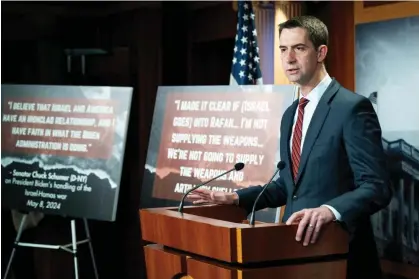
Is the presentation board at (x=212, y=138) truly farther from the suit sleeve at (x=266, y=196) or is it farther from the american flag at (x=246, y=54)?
the suit sleeve at (x=266, y=196)

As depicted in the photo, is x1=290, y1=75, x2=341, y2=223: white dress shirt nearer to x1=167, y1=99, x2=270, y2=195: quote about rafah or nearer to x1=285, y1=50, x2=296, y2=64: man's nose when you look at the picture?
x1=285, y1=50, x2=296, y2=64: man's nose

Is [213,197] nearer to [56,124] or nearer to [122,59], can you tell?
[56,124]

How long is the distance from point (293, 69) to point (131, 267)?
15.0 feet

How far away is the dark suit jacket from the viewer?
2.10m

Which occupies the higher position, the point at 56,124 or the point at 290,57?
the point at 290,57

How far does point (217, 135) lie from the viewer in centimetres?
377

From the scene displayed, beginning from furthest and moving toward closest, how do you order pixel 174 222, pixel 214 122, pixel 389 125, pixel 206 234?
pixel 389 125 < pixel 214 122 < pixel 174 222 < pixel 206 234

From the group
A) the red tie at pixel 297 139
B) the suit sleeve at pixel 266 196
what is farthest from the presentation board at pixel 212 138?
the red tie at pixel 297 139

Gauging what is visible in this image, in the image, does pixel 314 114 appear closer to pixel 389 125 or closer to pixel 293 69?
pixel 293 69

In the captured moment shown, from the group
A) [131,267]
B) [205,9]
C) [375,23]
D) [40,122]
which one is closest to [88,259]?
[131,267]

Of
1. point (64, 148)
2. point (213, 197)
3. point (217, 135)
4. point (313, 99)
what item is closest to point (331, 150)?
point (313, 99)

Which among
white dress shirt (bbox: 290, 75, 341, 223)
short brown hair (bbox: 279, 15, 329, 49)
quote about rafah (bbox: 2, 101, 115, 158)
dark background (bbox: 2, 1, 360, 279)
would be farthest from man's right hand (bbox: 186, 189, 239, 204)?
dark background (bbox: 2, 1, 360, 279)

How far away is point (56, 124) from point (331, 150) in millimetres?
2531

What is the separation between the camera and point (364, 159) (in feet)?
6.90
